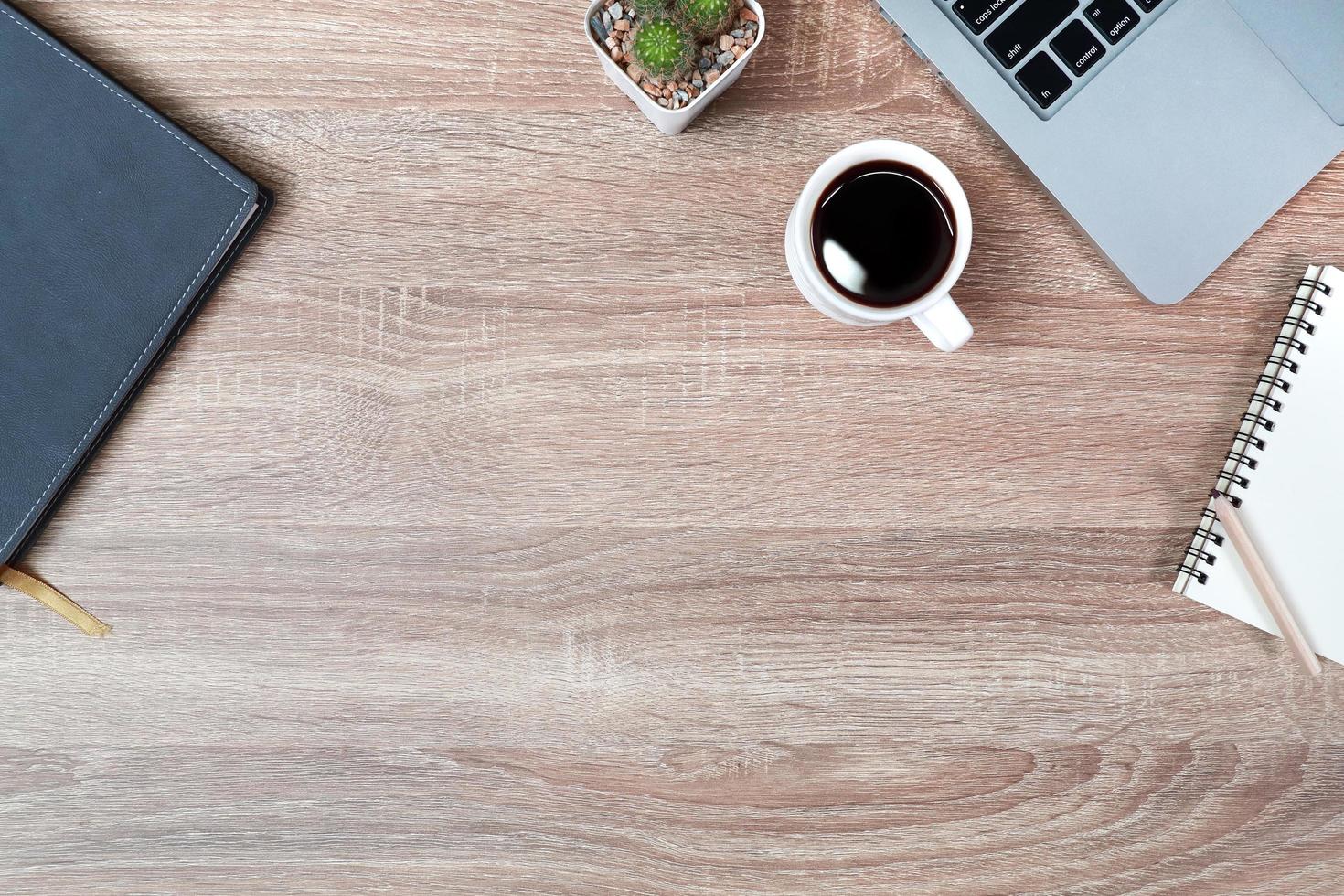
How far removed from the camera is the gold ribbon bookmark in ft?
2.16

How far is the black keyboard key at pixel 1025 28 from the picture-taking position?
0.60 metres

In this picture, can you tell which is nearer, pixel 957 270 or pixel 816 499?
pixel 957 270

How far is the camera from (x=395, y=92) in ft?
2.16

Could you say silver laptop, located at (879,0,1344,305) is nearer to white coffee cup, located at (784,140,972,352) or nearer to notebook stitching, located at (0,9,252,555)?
white coffee cup, located at (784,140,972,352)

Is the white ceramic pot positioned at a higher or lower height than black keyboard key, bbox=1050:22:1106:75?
lower

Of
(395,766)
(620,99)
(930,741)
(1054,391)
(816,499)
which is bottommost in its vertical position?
(395,766)

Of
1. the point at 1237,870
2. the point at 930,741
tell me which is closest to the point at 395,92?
the point at 930,741

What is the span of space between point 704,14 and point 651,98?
66 millimetres

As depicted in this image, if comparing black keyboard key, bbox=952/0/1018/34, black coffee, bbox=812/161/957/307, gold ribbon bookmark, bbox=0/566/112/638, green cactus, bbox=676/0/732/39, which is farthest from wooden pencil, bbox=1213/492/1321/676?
gold ribbon bookmark, bbox=0/566/112/638

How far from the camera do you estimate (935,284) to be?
0.60 meters

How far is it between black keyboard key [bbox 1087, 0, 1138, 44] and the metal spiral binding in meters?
0.24

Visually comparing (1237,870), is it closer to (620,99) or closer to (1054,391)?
(1054,391)

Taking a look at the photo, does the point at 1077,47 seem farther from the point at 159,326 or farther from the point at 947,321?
the point at 159,326

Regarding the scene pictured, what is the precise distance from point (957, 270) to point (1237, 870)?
21.5 inches
